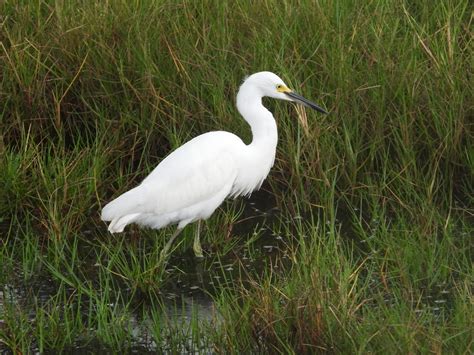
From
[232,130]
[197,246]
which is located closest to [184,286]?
[197,246]

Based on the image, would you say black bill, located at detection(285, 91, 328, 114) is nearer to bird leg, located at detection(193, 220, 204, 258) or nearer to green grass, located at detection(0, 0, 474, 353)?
green grass, located at detection(0, 0, 474, 353)

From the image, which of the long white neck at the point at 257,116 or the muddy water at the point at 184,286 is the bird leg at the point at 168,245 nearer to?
the muddy water at the point at 184,286

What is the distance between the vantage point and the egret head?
17.2 feet

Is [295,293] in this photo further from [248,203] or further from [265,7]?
[265,7]

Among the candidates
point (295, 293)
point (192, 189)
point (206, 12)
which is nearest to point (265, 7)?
point (206, 12)

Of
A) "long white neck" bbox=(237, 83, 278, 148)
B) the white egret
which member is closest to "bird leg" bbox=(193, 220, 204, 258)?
the white egret

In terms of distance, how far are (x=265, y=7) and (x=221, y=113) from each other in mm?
716

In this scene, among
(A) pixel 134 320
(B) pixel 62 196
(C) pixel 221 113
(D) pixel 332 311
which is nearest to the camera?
(D) pixel 332 311

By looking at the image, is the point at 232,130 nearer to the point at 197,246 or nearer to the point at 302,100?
the point at 302,100

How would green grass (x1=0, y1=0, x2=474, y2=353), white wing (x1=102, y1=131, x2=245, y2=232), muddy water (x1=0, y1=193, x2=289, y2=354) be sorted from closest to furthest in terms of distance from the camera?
muddy water (x1=0, y1=193, x2=289, y2=354) < green grass (x1=0, y1=0, x2=474, y2=353) < white wing (x1=102, y1=131, x2=245, y2=232)

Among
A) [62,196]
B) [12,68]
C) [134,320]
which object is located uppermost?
[12,68]

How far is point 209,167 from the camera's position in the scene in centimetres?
531

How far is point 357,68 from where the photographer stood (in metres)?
5.95

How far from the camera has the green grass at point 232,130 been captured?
4.89m
